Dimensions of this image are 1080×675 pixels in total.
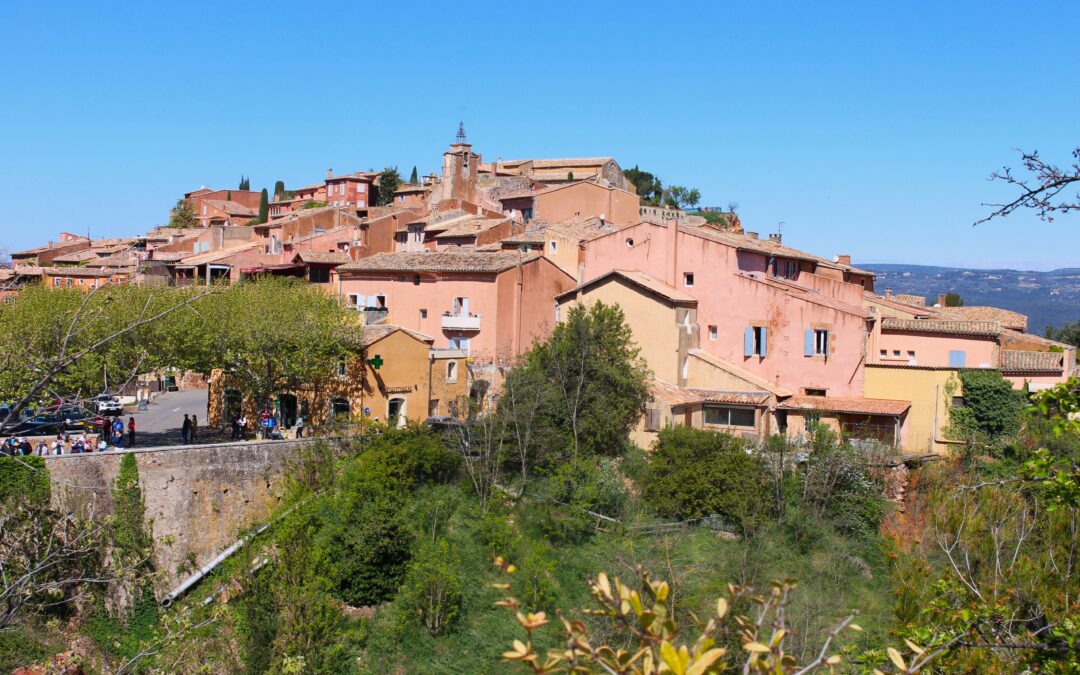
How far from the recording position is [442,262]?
110ft

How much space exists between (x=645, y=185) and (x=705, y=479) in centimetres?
4827

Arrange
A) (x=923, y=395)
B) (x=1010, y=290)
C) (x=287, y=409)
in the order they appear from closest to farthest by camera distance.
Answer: (x=923, y=395) < (x=287, y=409) < (x=1010, y=290)

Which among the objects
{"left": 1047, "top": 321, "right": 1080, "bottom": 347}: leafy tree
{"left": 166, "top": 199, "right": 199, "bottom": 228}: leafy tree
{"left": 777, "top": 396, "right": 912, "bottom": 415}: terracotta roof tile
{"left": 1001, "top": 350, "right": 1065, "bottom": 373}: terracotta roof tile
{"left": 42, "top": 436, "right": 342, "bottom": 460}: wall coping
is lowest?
{"left": 42, "top": 436, "right": 342, "bottom": 460}: wall coping

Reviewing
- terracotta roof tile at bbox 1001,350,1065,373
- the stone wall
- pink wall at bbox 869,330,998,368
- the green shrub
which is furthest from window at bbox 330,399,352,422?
terracotta roof tile at bbox 1001,350,1065,373

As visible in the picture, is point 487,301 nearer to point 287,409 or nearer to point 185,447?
point 287,409

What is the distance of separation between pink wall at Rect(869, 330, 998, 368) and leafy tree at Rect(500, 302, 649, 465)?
26.2 ft

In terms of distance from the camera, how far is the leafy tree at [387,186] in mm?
69625

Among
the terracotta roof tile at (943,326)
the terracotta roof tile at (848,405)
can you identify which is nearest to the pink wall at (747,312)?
the terracotta roof tile at (848,405)

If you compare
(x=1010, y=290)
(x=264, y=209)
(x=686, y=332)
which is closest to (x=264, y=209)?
(x=264, y=209)

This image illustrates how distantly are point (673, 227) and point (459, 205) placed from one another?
67.8 feet

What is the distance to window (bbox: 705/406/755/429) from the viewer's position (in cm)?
2820

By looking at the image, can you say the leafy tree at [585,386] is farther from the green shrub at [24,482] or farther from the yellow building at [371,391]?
the green shrub at [24,482]

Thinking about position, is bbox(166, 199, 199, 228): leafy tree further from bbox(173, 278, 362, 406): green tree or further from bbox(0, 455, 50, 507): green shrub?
bbox(0, 455, 50, 507): green shrub

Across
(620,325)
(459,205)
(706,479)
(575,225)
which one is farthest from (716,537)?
(459,205)
